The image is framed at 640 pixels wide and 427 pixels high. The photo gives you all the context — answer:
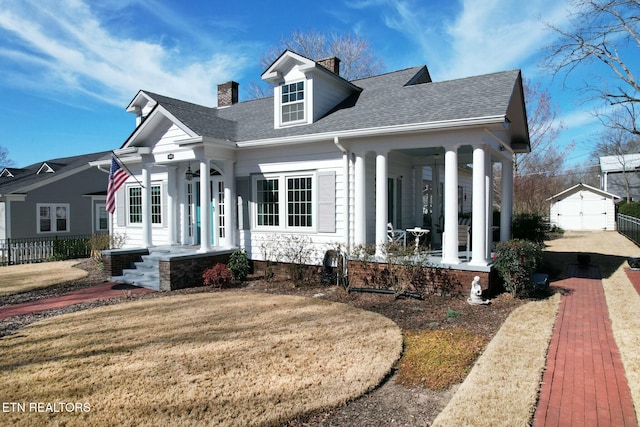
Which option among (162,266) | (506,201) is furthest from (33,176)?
(506,201)

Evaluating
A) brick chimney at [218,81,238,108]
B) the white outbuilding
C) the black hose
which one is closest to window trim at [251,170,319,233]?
the black hose

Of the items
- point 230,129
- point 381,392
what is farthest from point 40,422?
point 230,129

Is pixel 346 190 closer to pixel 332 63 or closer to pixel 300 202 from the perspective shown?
pixel 300 202

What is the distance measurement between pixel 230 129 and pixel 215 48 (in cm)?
482

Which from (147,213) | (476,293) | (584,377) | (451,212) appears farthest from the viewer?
(147,213)

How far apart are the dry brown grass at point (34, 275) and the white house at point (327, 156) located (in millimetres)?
2720

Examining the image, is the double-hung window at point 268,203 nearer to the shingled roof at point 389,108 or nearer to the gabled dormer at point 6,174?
the shingled roof at point 389,108

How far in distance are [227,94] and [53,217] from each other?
1292 cm

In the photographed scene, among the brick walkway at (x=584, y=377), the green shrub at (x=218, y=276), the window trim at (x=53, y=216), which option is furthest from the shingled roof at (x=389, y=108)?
the window trim at (x=53, y=216)

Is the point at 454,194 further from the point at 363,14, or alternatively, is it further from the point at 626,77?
the point at 363,14

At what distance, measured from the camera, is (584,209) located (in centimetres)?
3138

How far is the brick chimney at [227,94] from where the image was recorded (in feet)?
54.3

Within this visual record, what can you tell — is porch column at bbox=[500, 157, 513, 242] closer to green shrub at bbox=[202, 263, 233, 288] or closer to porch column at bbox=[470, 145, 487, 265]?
porch column at bbox=[470, 145, 487, 265]

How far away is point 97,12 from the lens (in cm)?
1046
